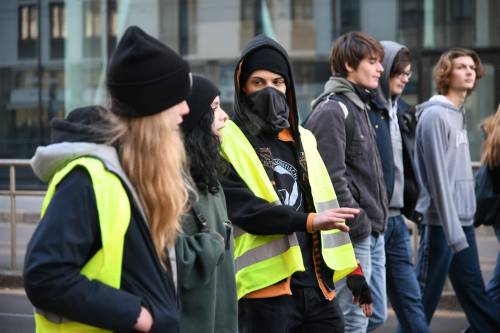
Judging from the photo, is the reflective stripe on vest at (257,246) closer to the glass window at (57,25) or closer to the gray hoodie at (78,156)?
the gray hoodie at (78,156)

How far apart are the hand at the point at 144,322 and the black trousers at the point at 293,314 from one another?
1452mm

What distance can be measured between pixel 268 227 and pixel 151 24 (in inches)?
527

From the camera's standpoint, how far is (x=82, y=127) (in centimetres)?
256

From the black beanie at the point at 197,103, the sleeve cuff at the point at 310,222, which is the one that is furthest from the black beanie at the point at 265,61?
the black beanie at the point at 197,103

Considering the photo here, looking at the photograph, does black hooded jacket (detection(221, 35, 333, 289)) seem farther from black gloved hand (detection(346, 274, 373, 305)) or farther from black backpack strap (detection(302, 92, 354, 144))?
black backpack strap (detection(302, 92, 354, 144))

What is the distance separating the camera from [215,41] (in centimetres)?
1670

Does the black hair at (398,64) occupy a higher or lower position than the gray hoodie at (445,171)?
higher

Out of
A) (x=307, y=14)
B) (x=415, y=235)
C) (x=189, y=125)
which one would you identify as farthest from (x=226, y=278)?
(x=307, y=14)

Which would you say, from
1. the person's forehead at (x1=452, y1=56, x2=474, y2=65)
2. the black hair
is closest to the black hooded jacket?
the black hair

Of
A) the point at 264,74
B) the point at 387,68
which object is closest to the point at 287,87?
the point at 264,74

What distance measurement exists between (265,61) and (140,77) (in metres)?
1.61

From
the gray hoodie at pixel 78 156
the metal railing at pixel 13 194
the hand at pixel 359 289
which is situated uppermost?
the gray hoodie at pixel 78 156

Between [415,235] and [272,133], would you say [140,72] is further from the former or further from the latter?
[415,235]

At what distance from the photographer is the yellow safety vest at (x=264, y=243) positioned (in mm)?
3908
